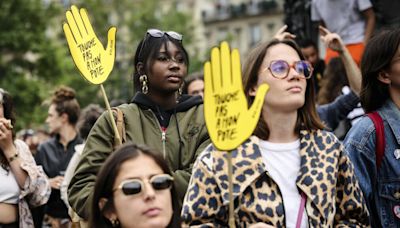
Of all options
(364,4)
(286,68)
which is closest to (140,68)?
(286,68)

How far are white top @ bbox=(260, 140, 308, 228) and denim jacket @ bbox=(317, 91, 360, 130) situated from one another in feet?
7.98

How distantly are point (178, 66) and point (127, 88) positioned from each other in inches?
1394

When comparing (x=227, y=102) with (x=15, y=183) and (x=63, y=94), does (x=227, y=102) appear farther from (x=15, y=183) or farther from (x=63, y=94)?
(x=63, y=94)

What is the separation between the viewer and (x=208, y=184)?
3.95m

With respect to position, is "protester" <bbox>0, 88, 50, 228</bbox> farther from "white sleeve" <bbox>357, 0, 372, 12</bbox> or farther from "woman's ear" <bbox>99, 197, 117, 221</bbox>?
"white sleeve" <bbox>357, 0, 372, 12</bbox>

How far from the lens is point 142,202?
3568 millimetres

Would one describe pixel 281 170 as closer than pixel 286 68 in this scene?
Yes

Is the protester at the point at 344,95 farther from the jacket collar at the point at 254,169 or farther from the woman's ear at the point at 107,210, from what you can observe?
the woman's ear at the point at 107,210

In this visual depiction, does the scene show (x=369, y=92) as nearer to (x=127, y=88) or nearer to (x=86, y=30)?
(x=86, y=30)

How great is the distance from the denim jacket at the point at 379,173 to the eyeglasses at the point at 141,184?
54.4 inches

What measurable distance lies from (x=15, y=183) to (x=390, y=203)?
283 centimetres

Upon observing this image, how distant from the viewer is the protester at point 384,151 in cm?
465

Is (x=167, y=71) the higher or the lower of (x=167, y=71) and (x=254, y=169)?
the higher

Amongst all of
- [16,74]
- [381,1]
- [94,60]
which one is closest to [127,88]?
[16,74]
